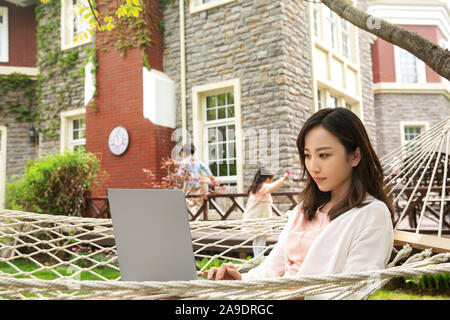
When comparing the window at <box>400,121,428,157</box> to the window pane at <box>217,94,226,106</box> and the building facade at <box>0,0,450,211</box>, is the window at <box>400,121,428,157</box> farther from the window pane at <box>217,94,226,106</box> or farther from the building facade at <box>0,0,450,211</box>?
the window pane at <box>217,94,226,106</box>

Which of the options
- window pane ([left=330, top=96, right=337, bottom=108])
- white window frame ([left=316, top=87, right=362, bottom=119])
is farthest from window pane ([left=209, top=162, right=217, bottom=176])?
window pane ([left=330, top=96, right=337, bottom=108])

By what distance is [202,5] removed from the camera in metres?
6.77

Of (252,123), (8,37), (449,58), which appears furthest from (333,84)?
(8,37)

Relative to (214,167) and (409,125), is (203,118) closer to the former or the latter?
(214,167)

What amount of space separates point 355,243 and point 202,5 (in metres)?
6.32

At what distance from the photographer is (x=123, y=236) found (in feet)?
3.97

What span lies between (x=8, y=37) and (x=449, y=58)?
10.2 meters

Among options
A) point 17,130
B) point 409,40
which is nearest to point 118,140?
point 17,130

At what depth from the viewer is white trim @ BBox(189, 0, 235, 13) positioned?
6.63 m

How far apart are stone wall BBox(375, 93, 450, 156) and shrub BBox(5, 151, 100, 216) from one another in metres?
8.40

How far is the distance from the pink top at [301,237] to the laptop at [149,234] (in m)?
0.39

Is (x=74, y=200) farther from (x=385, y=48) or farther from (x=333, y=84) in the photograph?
(x=385, y=48)

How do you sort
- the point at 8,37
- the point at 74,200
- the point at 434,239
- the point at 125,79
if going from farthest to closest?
the point at 8,37
the point at 125,79
the point at 74,200
the point at 434,239

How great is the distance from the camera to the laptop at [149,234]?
121 cm
